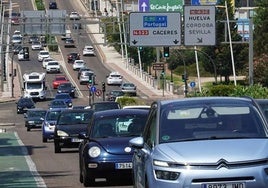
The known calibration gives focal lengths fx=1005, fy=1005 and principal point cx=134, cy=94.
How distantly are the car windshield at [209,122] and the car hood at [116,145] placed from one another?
5.55 metres

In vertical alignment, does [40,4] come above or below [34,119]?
above

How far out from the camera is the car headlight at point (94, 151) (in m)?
19.0

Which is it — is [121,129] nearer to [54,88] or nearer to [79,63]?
[54,88]

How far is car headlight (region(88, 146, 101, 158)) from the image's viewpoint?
19016mm

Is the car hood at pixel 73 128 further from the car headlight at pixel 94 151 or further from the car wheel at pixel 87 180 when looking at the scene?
the car headlight at pixel 94 151

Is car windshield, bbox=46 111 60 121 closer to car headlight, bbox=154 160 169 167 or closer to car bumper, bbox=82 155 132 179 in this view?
car bumper, bbox=82 155 132 179

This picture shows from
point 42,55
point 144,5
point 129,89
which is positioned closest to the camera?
point 144,5

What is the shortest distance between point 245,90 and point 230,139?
32.4 m

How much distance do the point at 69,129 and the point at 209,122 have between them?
18757 mm

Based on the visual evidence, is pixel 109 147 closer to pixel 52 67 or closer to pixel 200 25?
pixel 200 25

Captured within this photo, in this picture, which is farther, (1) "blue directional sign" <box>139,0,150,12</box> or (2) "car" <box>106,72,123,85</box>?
(2) "car" <box>106,72,123,85</box>

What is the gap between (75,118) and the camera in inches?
1287

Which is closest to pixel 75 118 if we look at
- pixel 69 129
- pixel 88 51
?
pixel 69 129

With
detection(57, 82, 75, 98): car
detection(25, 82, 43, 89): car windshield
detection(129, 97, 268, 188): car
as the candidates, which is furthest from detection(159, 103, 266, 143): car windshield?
detection(25, 82, 43, 89): car windshield
